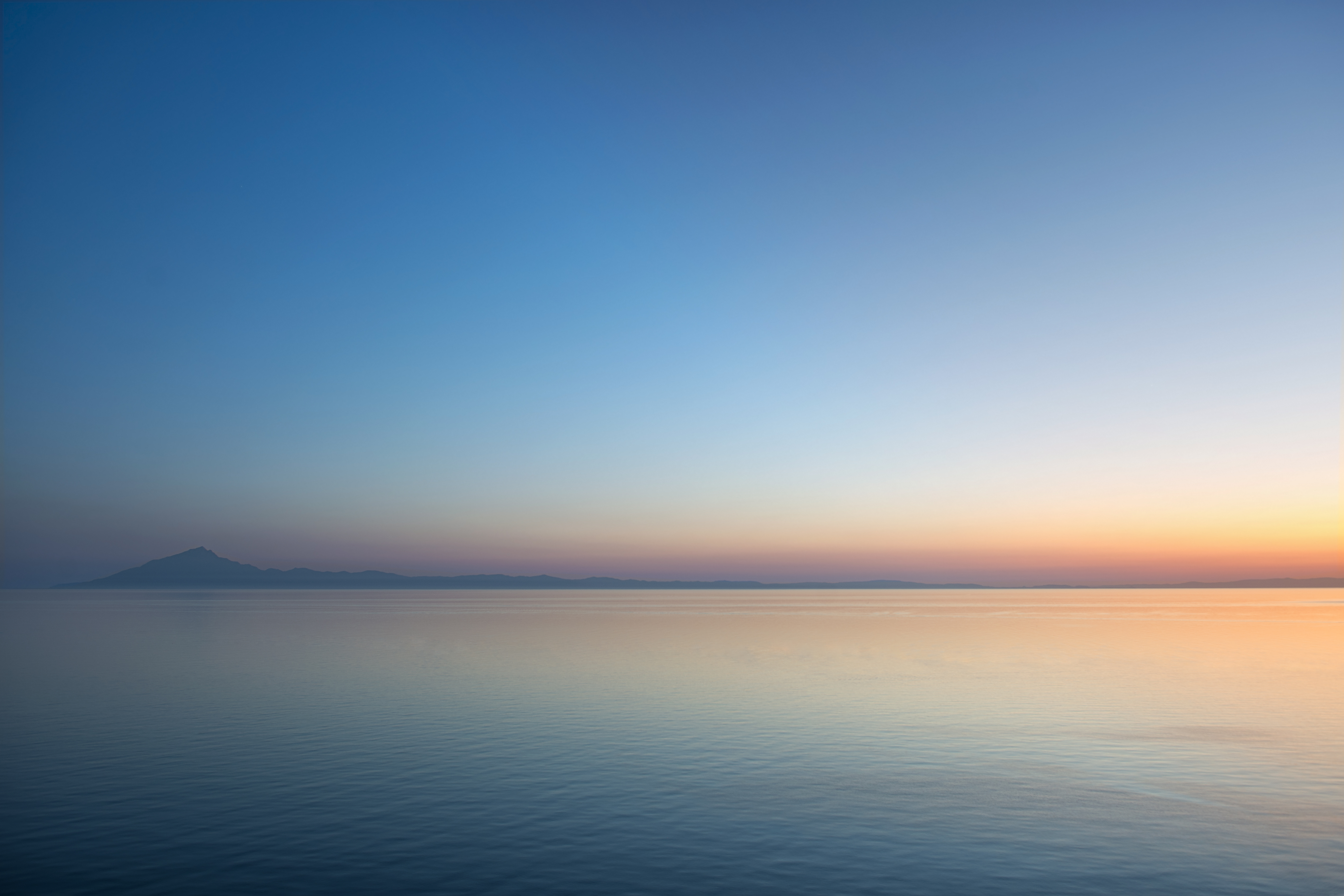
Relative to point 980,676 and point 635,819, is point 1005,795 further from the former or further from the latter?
point 980,676

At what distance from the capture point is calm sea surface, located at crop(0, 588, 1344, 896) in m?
18.0

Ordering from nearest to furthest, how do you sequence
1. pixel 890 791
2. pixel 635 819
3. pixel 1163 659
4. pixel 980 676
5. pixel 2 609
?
1. pixel 635 819
2. pixel 890 791
3. pixel 980 676
4. pixel 1163 659
5. pixel 2 609

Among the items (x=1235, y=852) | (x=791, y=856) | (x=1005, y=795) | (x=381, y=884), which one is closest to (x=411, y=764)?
(x=381, y=884)

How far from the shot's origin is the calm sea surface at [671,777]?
59.2 feet

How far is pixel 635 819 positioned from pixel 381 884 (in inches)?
268

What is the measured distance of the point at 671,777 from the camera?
86.5ft

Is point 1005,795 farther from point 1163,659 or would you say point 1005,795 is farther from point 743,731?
point 1163,659

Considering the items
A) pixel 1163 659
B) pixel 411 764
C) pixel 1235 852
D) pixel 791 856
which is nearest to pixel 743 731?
pixel 411 764

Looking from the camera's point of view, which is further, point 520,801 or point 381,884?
point 520,801

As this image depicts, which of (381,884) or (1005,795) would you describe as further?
(1005,795)

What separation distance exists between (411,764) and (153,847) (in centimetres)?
937

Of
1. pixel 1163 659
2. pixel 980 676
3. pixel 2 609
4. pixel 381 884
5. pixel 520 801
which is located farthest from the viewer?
pixel 2 609

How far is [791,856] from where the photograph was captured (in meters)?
19.1

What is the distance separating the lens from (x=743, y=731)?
1345 inches
